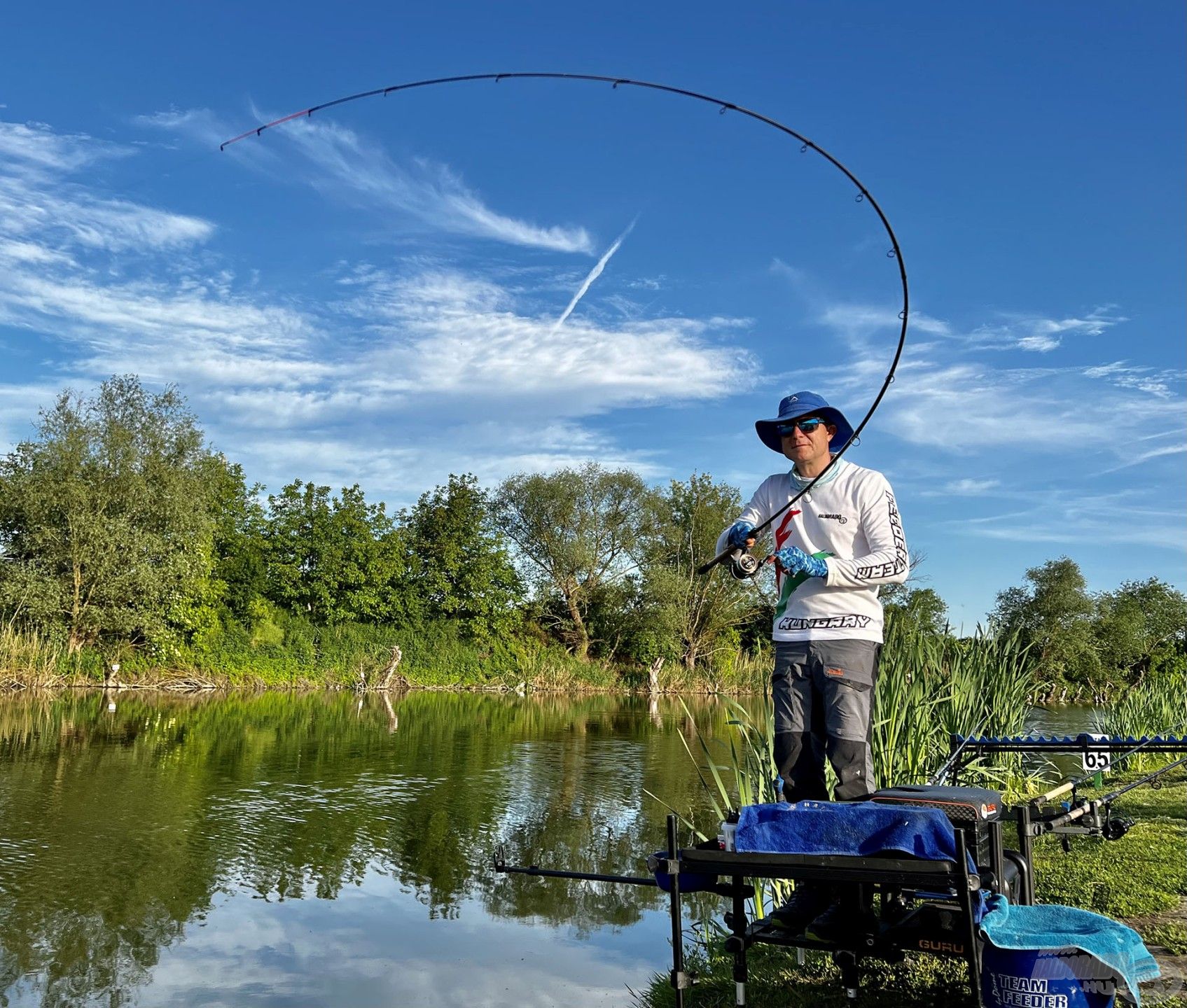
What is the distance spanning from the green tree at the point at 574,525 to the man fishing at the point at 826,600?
34360mm

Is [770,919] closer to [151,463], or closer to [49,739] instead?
[49,739]

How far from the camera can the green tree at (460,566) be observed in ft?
110

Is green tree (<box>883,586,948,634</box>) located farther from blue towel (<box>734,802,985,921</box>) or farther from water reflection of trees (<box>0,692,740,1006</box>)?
blue towel (<box>734,802,985,921</box>)

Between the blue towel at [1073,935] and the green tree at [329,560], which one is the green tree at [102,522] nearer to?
the green tree at [329,560]

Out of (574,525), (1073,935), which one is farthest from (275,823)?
(574,525)

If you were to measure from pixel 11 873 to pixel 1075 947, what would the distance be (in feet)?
19.0

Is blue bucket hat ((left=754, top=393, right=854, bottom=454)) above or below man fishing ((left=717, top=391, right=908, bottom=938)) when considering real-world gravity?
above

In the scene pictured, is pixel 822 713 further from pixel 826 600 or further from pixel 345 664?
pixel 345 664

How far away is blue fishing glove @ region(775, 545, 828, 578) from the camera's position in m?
3.44

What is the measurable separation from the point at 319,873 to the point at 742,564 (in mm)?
4037

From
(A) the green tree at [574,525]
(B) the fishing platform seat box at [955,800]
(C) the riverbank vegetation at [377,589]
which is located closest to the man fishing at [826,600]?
(B) the fishing platform seat box at [955,800]

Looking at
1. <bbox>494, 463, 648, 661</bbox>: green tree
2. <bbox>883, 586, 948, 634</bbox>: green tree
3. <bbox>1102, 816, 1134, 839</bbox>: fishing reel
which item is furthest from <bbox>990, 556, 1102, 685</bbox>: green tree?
<bbox>1102, 816, 1134, 839</bbox>: fishing reel

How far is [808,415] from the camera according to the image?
3.72 meters

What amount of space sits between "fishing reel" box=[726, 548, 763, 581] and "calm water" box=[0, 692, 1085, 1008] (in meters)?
1.93
